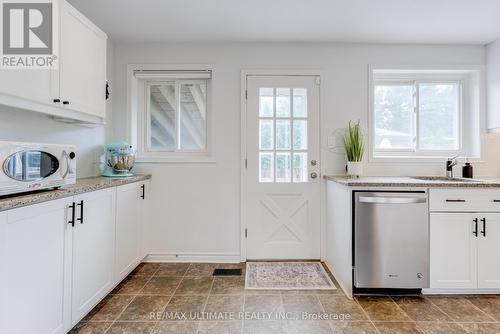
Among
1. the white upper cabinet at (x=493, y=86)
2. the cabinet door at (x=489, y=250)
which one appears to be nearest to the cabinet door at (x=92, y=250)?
the cabinet door at (x=489, y=250)

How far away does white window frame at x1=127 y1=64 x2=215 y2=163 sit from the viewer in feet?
9.19

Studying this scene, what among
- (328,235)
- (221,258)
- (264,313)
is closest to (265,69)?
(328,235)

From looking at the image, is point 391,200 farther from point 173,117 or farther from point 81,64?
point 81,64

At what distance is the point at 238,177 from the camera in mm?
2795

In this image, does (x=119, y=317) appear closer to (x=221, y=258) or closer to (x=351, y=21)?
(x=221, y=258)

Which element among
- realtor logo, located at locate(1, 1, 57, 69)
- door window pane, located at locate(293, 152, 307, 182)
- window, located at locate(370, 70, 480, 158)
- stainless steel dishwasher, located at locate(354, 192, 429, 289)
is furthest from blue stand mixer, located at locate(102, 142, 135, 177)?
window, located at locate(370, 70, 480, 158)

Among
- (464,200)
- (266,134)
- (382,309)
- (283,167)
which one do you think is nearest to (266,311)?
(382,309)

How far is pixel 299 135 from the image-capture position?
9.14ft

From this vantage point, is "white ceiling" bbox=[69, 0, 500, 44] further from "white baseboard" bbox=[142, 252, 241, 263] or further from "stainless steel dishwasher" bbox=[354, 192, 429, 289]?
"white baseboard" bbox=[142, 252, 241, 263]

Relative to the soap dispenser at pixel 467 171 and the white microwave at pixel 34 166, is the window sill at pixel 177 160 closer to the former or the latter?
the white microwave at pixel 34 166

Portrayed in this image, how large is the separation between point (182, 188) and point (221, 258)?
868 millimetres

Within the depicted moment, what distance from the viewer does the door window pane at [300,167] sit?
2.79 metres

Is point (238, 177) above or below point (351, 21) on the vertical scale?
below

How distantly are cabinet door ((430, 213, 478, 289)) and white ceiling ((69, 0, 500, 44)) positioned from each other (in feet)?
5.62
